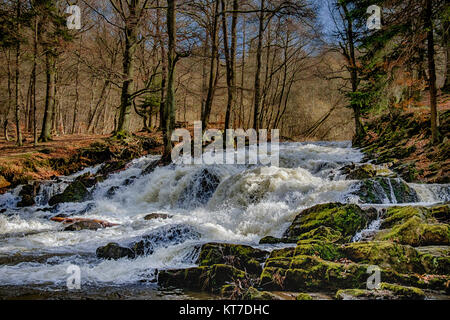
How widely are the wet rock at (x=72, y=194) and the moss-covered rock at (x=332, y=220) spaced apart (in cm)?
755

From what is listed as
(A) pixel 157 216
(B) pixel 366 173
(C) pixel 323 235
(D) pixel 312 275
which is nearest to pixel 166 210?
(A) pixel 157 216

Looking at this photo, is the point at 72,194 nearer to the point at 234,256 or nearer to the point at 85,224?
the point at 85,224

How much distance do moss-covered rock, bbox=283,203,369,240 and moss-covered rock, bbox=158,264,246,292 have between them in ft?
5.90

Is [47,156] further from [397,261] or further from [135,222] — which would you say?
[397,261]

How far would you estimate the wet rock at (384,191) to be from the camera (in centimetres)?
703

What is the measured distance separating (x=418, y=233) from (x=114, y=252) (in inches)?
190

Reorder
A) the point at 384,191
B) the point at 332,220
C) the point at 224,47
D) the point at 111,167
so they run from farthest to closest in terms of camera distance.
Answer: the point at 224,47, the point at 111,167, the point at 384,191, the point at 332,220

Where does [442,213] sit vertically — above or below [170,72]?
below

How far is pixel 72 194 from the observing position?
34.8 ft

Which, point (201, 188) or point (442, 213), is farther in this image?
point (201, 188)

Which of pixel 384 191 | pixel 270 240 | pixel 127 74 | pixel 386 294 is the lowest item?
pixel 270 240
